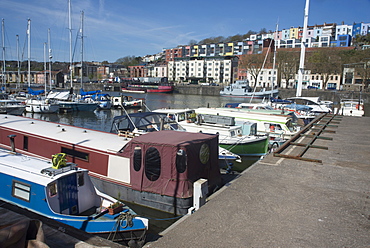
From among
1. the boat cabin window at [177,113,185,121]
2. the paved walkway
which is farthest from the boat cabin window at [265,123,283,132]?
the paved walkway

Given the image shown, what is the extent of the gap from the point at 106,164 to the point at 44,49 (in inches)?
2383

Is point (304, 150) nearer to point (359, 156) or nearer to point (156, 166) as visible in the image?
point (359, 156)

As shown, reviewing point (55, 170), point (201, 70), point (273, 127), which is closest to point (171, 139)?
point (55, 170)

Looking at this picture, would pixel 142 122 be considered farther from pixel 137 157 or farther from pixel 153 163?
pixel 153 163

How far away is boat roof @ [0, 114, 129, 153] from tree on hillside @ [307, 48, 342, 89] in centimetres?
8060

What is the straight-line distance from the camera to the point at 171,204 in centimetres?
1032

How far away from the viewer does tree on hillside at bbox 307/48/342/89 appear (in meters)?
80.1

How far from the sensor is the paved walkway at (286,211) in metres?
6.03

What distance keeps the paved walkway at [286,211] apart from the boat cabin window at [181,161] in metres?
1.59

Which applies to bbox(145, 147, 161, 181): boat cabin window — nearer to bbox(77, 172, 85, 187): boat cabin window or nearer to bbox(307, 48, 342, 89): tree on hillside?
bbox(77, 172, 85, 187): boat cabin window

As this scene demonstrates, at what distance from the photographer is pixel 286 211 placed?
A: 739 centimetres

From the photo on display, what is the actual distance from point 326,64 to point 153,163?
8329 centimetres

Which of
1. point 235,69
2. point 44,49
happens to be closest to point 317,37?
point 235,69

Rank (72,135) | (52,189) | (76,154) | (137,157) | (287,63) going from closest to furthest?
(52,189), (137,157), (76,154), (72,135), (287,63)
